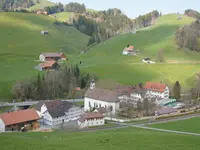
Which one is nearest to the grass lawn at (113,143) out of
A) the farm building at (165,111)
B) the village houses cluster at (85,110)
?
the village houses cluster at (85,110)

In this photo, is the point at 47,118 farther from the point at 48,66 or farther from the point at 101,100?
the point at 48,66

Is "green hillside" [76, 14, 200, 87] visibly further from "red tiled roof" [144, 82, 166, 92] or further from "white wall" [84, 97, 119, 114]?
"white wall" [84, 97, 119, 114]

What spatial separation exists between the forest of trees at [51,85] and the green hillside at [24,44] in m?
4.70

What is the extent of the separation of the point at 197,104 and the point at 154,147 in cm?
4761

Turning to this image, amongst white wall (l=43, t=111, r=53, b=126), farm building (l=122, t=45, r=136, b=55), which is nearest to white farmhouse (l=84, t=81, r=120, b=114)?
white wall (l=43, t=111, r=53, b=126)

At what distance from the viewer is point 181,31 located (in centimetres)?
14575

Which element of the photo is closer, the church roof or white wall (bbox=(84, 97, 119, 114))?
white wall (bbox=(84, 97, 119, 114))

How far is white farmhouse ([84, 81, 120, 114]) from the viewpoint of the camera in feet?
242

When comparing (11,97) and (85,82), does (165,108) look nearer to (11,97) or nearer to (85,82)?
(85,82)

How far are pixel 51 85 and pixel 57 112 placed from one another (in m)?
20.6

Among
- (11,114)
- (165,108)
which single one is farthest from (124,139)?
(165,108)

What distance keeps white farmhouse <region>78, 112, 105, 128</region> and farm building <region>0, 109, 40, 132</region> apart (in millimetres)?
8955

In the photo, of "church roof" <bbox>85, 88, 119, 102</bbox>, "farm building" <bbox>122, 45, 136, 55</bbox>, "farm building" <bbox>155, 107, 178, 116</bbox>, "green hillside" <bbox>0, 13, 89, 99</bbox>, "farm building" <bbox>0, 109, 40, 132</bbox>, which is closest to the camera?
"farm building" <bbox>0, 109, 40, 132</bbox>

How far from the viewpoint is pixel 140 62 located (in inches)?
4695
